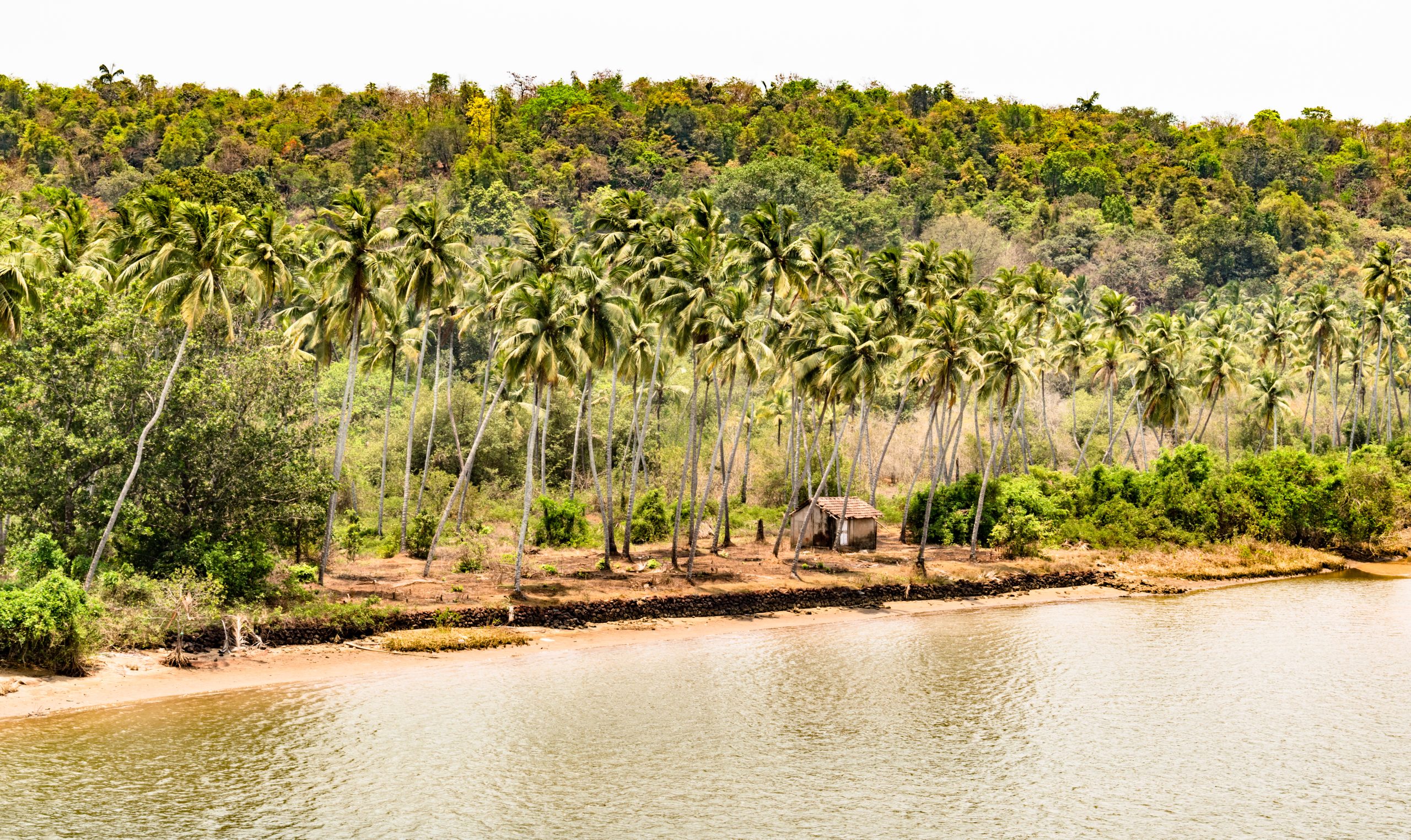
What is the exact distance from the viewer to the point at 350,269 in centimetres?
4081

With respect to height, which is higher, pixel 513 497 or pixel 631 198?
pixel 631 198

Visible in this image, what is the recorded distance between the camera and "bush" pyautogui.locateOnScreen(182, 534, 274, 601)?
3462 centimetres

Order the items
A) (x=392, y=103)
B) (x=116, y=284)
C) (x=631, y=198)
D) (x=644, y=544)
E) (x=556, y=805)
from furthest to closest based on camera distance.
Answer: (x=392, y=103)
(x=644, y=544)
(x=631, y=198)
(x=116, y=284)
(x=556, y=805)

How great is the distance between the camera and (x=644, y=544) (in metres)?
56.8

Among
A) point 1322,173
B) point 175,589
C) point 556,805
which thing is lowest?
point 556,805

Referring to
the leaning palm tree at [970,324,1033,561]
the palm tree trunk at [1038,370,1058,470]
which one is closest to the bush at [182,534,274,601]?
the leaning palm tree at [970,324,1033,561]

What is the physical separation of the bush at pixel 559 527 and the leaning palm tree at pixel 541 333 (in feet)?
46.1

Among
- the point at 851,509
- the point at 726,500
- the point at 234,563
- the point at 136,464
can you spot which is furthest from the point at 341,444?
the point at 851,509

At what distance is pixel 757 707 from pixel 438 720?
28.8 ft

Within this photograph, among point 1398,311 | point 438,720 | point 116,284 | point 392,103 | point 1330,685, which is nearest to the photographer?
point 438,720

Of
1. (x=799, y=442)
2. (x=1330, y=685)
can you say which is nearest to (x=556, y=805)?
(x=1330, y=685)

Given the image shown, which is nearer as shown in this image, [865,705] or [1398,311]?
[865,705]

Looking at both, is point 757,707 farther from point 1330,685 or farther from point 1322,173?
point 1322,173

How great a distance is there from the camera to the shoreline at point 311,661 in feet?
92.2
